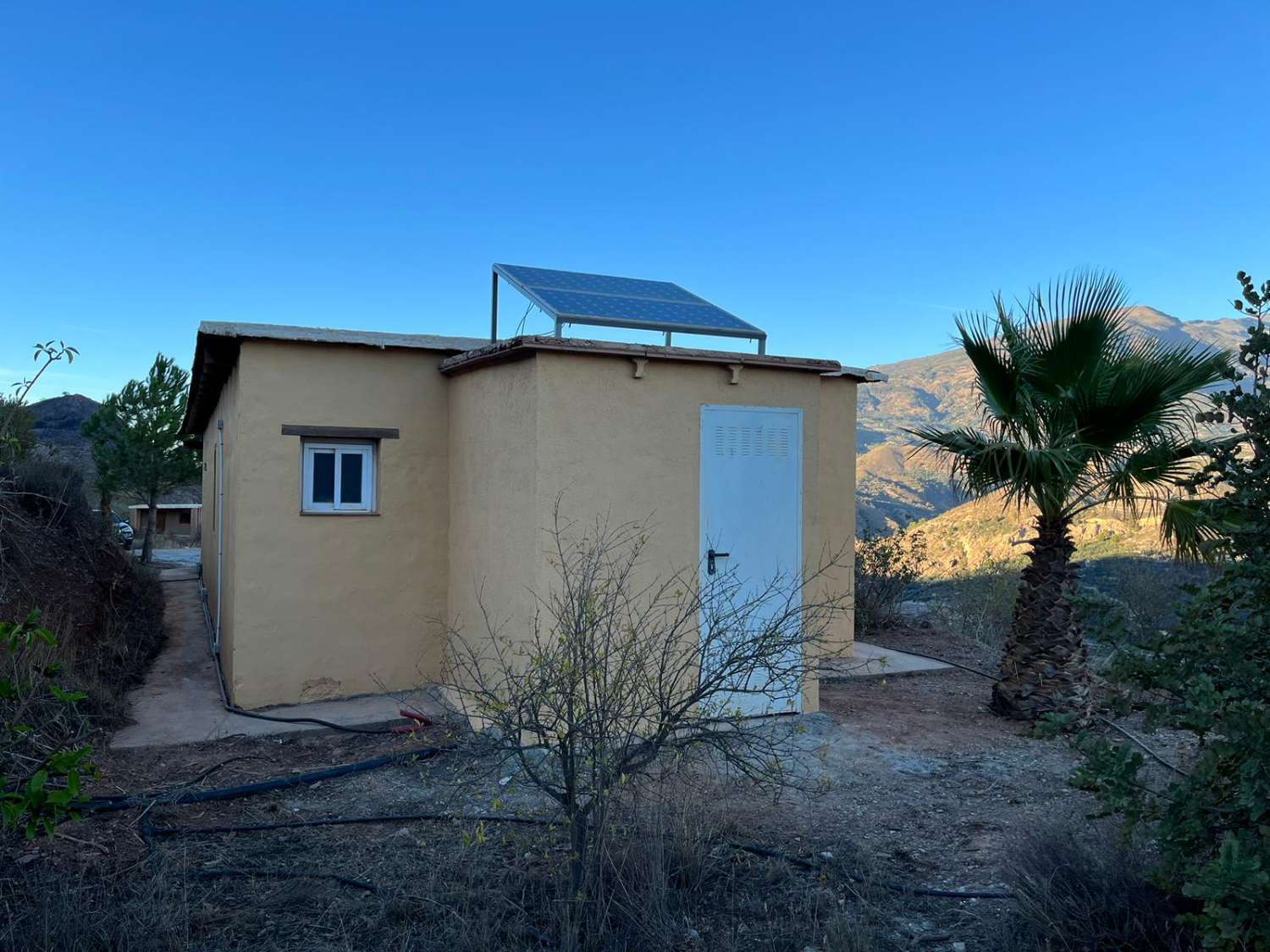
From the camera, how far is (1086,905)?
11.8 ft

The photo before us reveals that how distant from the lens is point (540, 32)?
44.2 feet

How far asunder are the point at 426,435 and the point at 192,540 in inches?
1153

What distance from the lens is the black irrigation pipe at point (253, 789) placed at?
5.16m

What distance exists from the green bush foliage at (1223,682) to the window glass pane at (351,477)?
6.65 metres

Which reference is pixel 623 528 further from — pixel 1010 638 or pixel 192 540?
pixel 192 540

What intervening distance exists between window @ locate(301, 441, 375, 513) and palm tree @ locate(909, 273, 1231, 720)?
16.8 feet

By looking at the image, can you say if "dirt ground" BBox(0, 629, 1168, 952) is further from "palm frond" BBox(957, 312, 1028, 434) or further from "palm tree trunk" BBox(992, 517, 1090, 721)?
"palm frond" BBox(957, 312, 1028, 434)

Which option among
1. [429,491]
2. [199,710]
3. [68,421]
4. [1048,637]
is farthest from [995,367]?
[68,421]

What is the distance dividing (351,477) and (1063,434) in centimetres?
632

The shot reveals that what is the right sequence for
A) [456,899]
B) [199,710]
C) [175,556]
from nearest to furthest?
[456,899]
[199,710]
[175,556]

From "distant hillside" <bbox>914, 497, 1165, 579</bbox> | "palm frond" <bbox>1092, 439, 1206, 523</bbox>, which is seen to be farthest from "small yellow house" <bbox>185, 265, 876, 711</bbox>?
"distant hillside" <bbox>914, 497, 1165, 579</bbox>

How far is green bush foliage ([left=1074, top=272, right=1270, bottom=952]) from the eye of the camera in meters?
3.03

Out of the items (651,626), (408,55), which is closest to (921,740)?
(651,626)

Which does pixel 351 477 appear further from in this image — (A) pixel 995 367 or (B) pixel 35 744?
(A) pixel 995 367
